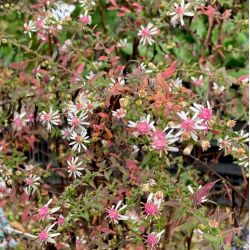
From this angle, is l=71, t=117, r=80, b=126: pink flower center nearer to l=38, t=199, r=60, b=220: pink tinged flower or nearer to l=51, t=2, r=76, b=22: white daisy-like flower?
l=38, t=199, r=60, b=220: pink tinged flower

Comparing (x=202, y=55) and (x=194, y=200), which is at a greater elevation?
(x=194, y=200)

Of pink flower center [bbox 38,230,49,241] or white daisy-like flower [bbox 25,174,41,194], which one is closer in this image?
pink flower center [bbox 38,230,49,241]

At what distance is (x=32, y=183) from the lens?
170 centimetres

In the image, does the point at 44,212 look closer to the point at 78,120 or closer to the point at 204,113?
the point at 78,120

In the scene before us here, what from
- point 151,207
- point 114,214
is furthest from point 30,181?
point 151,207

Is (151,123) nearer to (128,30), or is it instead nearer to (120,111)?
(120,111)

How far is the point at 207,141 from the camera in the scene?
4.14 ft

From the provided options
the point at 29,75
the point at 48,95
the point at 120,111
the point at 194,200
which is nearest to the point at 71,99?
the point at 48,95

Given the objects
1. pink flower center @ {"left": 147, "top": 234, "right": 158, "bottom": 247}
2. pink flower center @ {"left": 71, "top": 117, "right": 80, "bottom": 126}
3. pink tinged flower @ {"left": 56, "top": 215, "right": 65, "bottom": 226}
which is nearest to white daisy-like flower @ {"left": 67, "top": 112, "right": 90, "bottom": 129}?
pink flower center @ {"left": 71, "top": 117, "right": 80, "bottom": 126}

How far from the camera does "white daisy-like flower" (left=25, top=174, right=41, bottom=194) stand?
1.70 m

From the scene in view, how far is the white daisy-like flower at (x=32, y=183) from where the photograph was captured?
1700 millimetres

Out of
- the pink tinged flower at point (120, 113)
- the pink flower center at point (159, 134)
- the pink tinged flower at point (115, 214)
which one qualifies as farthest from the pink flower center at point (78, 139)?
the pink flower center at point (159, 134)

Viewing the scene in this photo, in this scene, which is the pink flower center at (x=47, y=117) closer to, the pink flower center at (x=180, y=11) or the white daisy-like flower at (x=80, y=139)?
the white daisy-like flower at (x=80, y=139)

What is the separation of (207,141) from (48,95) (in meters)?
0.68
